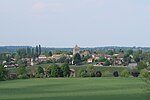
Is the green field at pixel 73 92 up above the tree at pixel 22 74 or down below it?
above

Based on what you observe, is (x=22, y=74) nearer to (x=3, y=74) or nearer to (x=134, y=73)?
(x=3, y=74)

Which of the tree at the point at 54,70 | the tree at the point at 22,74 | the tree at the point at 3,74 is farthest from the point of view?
the tree at the point at 54,70

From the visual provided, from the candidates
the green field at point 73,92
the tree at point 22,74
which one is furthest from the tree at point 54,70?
the green field at point 73,92

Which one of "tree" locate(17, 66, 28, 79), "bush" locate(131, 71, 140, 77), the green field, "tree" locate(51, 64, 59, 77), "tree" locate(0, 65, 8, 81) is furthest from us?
"bush" locate(131, 71, 140, 77)

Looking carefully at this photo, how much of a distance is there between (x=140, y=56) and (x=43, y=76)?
198ft

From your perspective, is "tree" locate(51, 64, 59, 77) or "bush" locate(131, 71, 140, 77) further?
"bush" locate(131, 71, 140, 77)

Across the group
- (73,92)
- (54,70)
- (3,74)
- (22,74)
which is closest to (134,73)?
(54,70)

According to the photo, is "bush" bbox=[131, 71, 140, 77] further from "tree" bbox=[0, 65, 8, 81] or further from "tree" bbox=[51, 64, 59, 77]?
"tree" bbox=[0, 65, 8, 81]

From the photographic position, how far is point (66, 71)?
85.9 meters

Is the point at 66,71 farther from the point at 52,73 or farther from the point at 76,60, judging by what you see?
the point at 76,60

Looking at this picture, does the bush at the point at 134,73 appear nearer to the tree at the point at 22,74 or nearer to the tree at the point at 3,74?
the tree at the point at 22,74

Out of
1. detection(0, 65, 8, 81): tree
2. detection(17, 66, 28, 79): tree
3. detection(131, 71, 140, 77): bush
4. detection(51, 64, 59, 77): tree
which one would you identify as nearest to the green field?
detection(0, 65, 8, 81): tree

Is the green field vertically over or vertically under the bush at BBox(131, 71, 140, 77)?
over

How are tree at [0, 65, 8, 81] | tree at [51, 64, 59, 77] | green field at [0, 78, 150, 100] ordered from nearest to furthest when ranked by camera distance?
1. green field at [0, 78, 150, 100]
2. tree at [0, 65, 8, 81]
3. tree at [51, 64, 59, 77]
